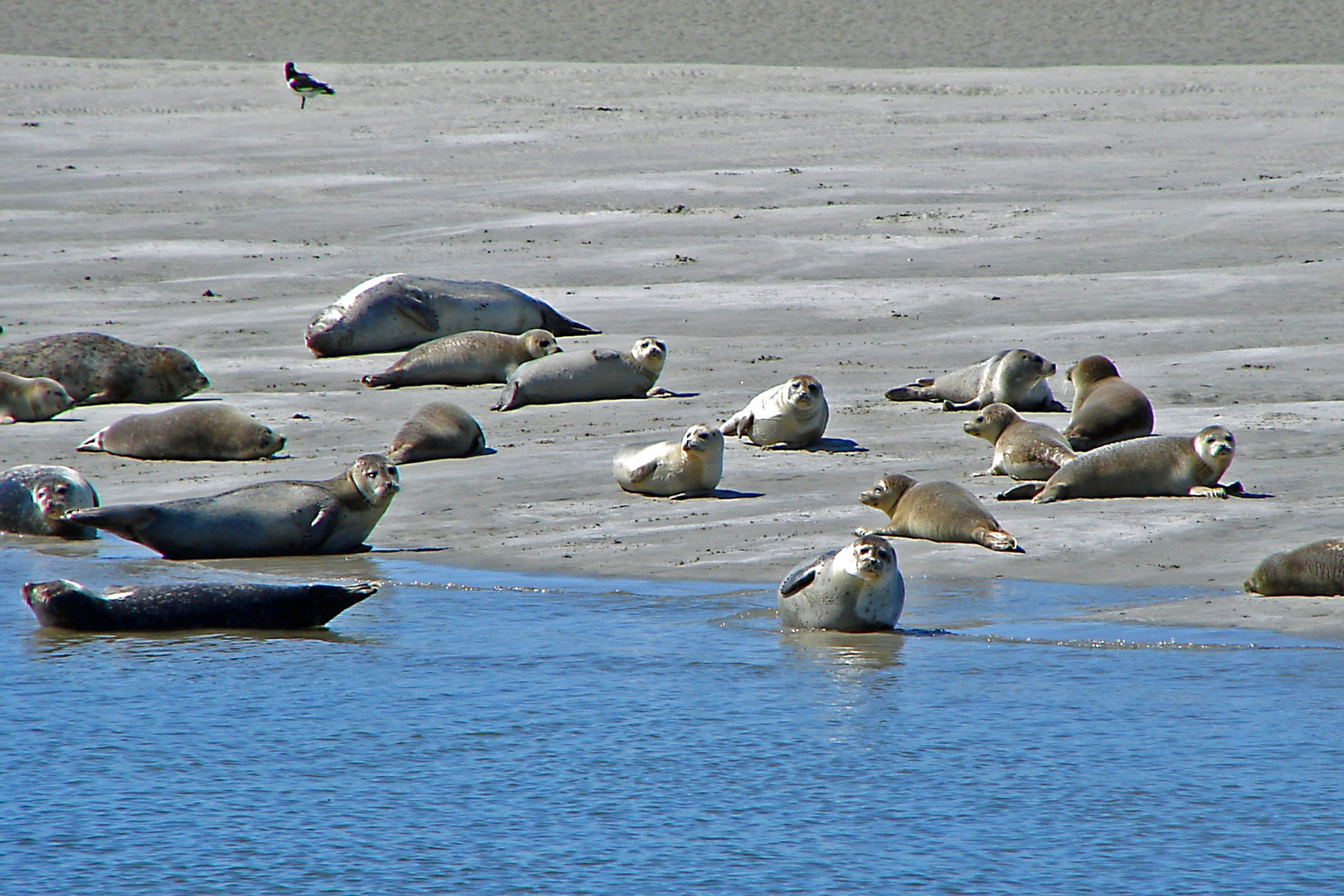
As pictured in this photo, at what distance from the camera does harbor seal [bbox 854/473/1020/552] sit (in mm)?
6531

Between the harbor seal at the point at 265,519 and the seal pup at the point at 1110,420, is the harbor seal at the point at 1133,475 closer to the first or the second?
the seal pup at the point at 1110,420

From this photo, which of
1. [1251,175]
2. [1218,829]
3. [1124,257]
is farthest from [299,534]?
[1251,175]

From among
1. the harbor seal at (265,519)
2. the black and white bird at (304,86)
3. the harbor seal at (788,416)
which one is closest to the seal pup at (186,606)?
the harbor seal at (265,519)

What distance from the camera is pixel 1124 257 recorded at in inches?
543

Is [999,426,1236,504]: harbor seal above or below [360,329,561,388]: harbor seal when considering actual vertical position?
below

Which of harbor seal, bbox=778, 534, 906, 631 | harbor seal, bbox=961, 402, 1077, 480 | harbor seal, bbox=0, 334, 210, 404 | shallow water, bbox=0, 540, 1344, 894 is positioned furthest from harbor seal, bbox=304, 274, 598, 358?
harbor seal, bbox=778, 534, 906, 631

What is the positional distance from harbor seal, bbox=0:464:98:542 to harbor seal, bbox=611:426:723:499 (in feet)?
6.77

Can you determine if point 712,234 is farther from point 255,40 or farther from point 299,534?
point 255,40

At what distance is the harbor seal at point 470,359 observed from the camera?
10.7m

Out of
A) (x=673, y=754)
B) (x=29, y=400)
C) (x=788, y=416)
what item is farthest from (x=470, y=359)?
(x=673, y=754)

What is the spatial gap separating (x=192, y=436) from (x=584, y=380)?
6.91 ft

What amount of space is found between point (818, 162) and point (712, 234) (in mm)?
4285

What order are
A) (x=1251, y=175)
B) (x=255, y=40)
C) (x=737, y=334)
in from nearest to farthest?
(x=737, y=334), (x=1251, y=175), (x=255, y=40)

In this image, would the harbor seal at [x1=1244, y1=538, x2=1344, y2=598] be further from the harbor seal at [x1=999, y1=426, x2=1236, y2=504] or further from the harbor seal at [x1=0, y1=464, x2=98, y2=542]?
the harbor seal at [x1=0, y1=464, x2=98, y2=542]
